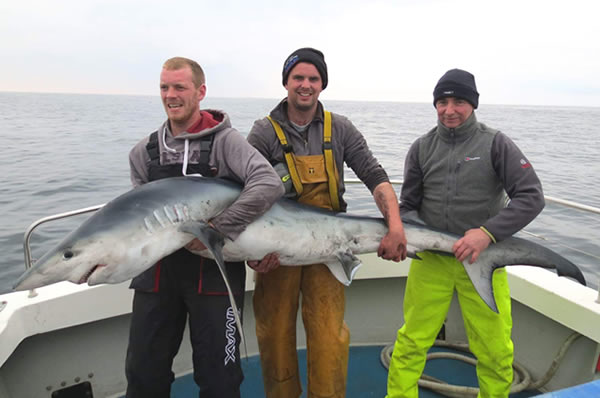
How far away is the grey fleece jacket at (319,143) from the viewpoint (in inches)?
113

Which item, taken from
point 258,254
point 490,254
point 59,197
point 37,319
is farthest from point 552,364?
point 59,197

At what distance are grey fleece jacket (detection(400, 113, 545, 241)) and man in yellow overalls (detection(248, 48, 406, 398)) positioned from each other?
1.20 feet

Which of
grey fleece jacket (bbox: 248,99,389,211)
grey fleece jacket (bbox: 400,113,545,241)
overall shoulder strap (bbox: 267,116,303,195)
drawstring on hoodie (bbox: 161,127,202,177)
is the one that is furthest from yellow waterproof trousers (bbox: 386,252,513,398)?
drawstring on hoodie (bbox: 161,127,202,177)

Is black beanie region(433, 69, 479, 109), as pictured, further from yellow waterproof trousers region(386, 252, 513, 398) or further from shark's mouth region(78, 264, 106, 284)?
shark's mouth region(78, 264, 106, 284)

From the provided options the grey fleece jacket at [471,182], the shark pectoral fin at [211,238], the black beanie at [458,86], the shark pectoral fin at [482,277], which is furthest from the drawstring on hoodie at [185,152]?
the shark pectoral fin at [482,277]

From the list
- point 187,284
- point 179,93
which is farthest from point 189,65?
point 187,284

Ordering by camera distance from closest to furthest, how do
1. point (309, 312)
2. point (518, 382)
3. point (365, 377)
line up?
point (309, 312)
point (518, 382)
point (365, 377)

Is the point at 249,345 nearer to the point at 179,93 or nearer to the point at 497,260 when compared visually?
the point at 497,260

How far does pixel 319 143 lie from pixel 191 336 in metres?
1.46

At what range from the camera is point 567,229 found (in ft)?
35.3

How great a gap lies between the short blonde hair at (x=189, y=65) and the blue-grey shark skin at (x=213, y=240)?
638 millimetres

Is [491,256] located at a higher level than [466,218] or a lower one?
lower

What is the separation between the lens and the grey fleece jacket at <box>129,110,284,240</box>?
2242 millimetres

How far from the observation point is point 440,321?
3.01 metres
